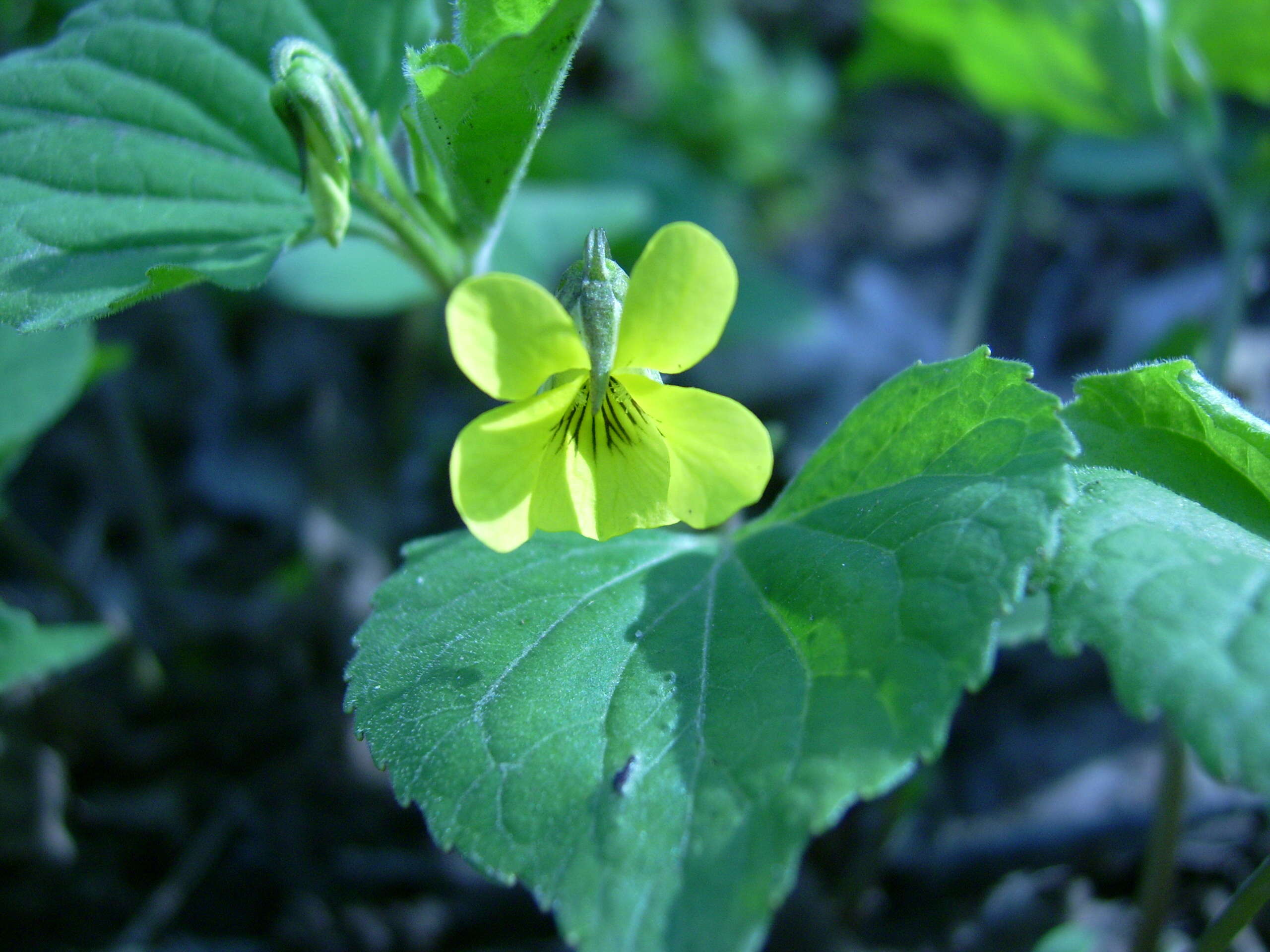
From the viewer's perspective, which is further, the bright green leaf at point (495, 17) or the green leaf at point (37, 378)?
the green leaf at point (37, 378)

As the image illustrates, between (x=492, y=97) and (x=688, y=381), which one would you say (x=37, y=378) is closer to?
(x=492, y=97)

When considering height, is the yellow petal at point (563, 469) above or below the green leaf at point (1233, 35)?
below

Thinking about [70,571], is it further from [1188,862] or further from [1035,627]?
[1188,862]

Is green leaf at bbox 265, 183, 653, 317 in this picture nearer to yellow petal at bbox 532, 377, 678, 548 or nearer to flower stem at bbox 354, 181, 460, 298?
flower stem at bbox 354, 181, 460, 298

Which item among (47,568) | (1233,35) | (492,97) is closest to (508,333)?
(492,97)

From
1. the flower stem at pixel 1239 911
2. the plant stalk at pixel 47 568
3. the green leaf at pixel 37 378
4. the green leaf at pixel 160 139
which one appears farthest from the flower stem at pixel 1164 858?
the plant stalk at pixel 47 568

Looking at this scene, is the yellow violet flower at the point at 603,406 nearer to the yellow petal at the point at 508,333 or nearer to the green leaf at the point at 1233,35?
the yellow petal at the point at 508,333
